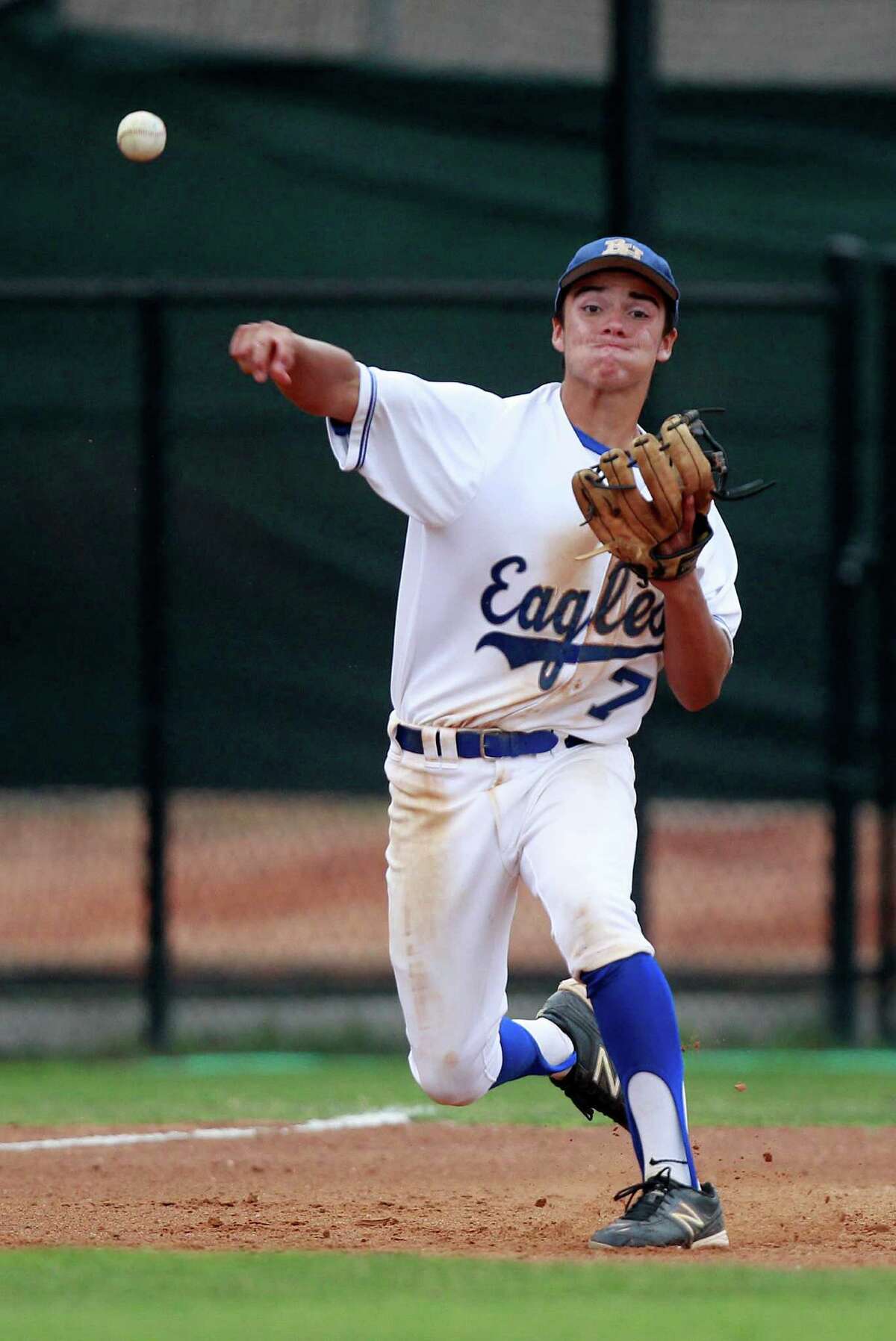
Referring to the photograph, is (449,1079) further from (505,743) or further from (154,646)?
(154,646)

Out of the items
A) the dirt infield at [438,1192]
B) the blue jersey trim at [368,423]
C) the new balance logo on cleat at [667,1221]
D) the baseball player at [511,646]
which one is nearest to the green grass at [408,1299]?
the new balance logo on cleat at [667,1221]

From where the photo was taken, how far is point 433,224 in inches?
366

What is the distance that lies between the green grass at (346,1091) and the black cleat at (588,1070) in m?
1.07

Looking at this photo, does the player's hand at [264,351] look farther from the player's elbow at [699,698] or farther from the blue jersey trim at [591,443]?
the player's elbow at [699,698]

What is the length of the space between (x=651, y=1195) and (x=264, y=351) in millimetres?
1618

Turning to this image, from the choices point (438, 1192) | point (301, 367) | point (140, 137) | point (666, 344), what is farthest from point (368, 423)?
point (438, 1192)

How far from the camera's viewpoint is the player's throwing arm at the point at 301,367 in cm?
390

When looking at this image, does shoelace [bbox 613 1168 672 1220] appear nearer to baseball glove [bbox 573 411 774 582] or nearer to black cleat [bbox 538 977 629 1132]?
black cleat [bbox 538 977 629 1132]

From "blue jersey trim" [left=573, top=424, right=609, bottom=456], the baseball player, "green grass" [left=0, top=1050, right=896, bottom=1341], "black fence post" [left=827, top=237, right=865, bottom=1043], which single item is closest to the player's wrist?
the baseball player

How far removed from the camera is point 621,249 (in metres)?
4.43

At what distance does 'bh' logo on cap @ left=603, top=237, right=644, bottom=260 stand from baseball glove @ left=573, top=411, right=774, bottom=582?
42 centimetres

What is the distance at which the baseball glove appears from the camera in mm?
4082

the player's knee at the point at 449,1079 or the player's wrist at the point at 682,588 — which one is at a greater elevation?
the player's wrist at the point at 682,588

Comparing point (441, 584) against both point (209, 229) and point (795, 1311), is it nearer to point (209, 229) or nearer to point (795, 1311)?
point (795, 1311)
